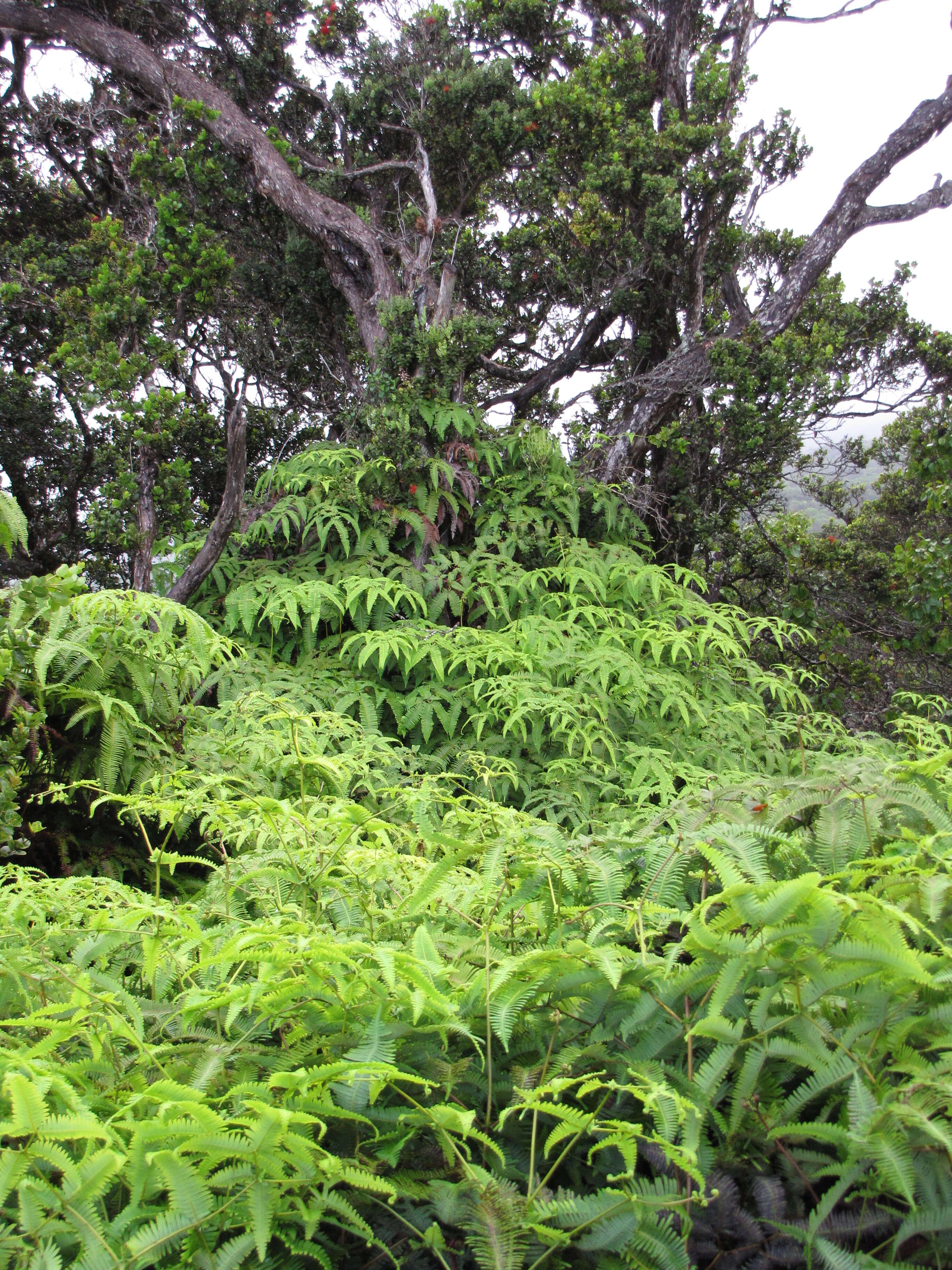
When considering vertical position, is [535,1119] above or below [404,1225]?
above

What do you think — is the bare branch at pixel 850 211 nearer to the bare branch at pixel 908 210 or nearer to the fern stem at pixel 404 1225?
the bare branch at pixel 908 210

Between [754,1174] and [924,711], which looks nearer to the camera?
[754,1174]

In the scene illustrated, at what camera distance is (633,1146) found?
90 centimetres

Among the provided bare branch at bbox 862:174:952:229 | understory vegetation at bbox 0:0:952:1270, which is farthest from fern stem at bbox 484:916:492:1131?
bare branch at bbox 862:174:952:229

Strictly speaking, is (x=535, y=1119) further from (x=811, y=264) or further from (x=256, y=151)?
(x=256, y=151)

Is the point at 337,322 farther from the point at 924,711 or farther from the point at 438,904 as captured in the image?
the point at 438,904

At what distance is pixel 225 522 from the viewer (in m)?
4.84

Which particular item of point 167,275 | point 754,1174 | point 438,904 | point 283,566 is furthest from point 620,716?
point 167,275

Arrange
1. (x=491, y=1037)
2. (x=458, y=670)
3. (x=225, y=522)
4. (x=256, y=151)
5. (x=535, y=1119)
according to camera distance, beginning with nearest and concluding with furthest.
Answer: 1. (x=535, y=1119)
2. (x=491, y=1037)
3. (x=458, y=670)
4. (x=225, y=522)
5. (x=256, y=151)

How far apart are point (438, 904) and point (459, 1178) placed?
526mm

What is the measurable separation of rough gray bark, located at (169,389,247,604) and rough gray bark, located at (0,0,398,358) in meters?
2.19

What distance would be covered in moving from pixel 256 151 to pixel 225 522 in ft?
12.9

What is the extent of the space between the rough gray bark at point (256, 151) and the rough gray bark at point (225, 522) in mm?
2189

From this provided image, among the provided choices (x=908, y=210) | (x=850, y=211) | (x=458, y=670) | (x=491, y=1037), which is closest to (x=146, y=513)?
(x=458, y=670)
